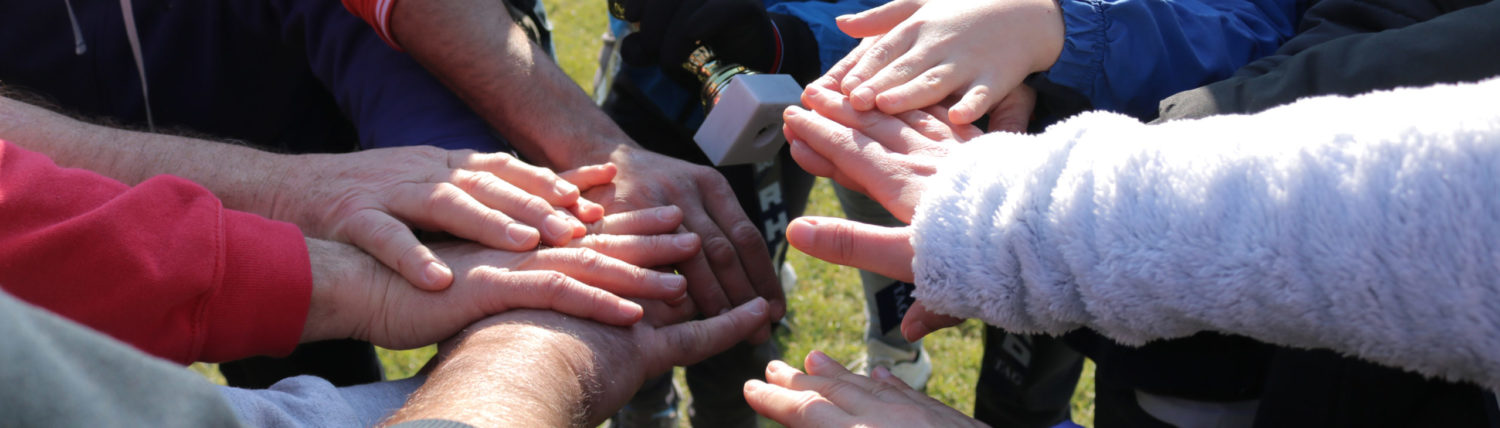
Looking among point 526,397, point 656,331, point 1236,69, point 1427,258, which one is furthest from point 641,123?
point 1427,258

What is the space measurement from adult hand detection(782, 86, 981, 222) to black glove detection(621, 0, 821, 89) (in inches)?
7.0

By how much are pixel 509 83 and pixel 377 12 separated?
233mm

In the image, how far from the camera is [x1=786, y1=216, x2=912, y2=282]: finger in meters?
1.02

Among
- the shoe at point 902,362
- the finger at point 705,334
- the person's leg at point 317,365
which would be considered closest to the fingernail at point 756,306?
the finger at point 705,334

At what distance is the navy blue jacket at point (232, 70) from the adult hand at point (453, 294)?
0.38 m

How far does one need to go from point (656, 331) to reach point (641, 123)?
58 cm

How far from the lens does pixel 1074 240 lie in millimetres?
824

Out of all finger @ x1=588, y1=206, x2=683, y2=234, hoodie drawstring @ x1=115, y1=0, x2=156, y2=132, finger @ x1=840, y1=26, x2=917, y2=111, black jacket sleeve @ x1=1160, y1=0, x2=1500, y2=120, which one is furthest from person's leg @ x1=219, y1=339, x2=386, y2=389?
black jacket sleeve @ x1=1160, y1=0, x2=1500, y2=120

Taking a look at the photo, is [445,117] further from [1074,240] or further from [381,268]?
[1074,240]

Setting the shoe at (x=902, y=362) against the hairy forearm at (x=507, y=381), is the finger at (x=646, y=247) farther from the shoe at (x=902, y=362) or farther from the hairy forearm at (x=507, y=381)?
the shoe at (x=902, y=362)

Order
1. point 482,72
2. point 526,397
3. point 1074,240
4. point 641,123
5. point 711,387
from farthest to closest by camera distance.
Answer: point 711,387, point 641,123, point 482,72, point 526,397, point 1074,240

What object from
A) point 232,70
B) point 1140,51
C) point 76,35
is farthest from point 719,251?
point 76,35

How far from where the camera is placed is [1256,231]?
0.74 m

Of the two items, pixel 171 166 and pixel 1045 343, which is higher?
pixel 171 166
